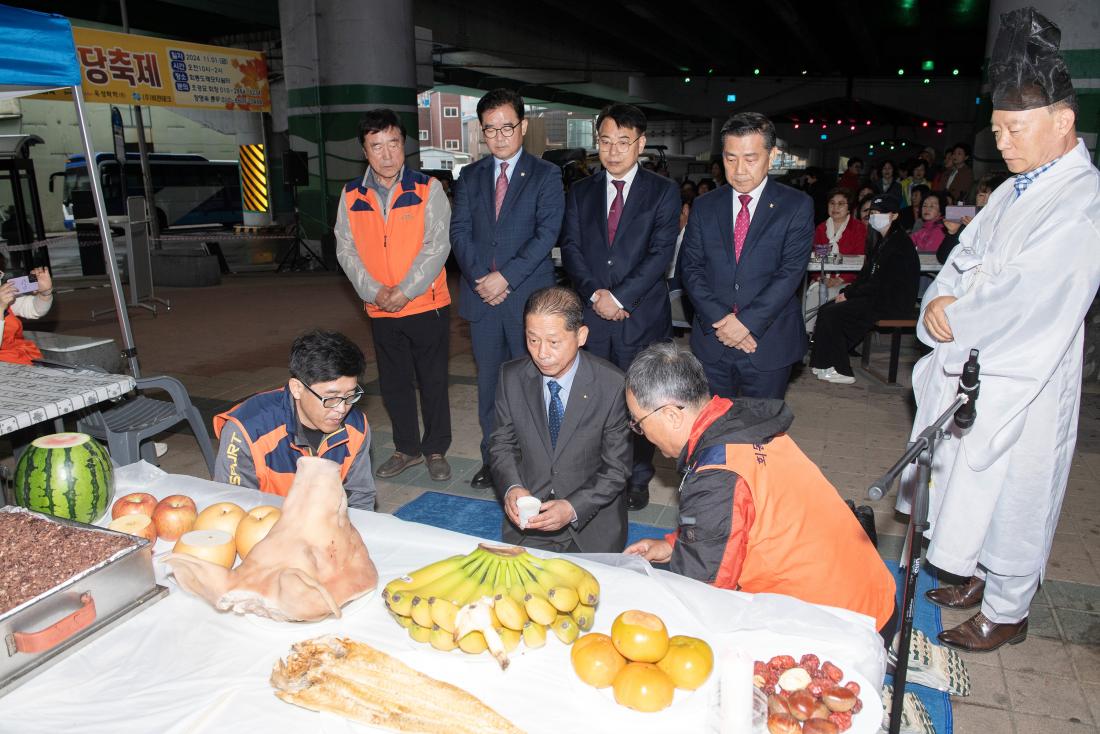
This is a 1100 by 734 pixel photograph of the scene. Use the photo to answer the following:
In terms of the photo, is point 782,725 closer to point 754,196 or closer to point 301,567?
point 301,567

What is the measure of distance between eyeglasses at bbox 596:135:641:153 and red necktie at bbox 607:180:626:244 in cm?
20

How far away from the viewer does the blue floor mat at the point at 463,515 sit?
3783 millimetres

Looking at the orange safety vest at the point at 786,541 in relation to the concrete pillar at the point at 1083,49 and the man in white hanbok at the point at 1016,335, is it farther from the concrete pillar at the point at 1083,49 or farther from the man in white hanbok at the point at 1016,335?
the concrete pillar at the point at 1083,49

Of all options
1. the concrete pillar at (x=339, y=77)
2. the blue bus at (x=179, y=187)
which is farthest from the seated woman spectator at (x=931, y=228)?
the blue bus at (x=179, y=187)

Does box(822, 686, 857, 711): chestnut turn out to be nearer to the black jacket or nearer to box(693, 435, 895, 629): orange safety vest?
box(693, 435, 895, 629): orange safety vest

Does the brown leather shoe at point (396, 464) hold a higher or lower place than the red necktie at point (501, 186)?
Result: lower

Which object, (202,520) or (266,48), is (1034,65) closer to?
(202,520)

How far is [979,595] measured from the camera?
3115 mm

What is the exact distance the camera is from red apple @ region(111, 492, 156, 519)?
2166 millimetres

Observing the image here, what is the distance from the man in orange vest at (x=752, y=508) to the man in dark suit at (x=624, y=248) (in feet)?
5.80

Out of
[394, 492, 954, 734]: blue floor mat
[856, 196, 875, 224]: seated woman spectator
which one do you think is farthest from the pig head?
[856, 196, 875, 224]: seated woman spectator

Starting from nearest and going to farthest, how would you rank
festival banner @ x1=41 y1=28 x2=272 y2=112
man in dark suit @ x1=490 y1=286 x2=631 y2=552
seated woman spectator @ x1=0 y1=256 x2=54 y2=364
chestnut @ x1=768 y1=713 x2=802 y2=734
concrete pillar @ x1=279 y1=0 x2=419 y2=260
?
1. chestnut @ x1=768 y1=713 x2=802 y2=734
2. man in dark suit @ x1=490 y1=286 x2=631 y2=552
3. seated woman spectator @ x1=0 y1=256 x2=54 y2=364
4. festival banner @ x1=41 y1=28 x2=272 y2=112
5. concrete pillar @ x1=279 y1=0 x2=419 y2=260

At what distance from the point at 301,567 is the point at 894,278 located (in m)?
5.71

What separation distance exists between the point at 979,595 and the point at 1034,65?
201cm
